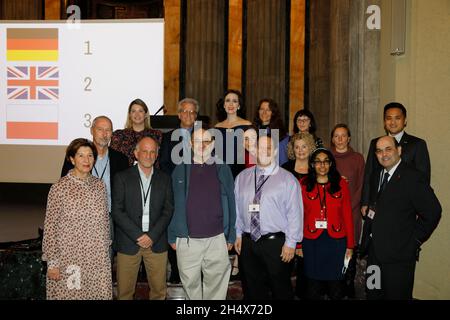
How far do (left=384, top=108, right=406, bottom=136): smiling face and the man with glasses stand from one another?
1.64 meters

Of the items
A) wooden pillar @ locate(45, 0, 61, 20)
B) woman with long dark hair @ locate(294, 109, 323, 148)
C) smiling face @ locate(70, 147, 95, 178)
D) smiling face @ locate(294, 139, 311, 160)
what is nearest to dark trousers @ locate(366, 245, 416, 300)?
smiling face @ locate(294, 139, 311, 160)

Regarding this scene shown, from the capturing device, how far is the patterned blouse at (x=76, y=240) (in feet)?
10.7

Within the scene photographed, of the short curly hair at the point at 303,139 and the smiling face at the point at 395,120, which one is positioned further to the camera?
the short curly hair at the point at 303,139

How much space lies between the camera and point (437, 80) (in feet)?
14.9

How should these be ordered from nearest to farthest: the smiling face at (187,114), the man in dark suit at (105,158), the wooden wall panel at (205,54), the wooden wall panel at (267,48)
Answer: the man in dark suit at (105,158), the smiling face at (187,114), the wooden wall panel at (205,54), the wooden wall panel at (267,48)

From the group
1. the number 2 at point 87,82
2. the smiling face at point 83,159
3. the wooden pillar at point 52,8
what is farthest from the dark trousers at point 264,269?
the wooden pillar at point 52,8

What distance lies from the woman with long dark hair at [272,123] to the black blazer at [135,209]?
1.47 metres

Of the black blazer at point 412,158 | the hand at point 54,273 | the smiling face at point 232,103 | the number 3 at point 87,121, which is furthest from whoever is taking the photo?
the number 3 at point 87,121

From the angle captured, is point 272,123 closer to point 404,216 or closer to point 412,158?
point 412,158

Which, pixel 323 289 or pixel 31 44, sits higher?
pixel 31 44

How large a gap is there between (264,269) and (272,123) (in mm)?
1669

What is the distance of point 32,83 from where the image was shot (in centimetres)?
639

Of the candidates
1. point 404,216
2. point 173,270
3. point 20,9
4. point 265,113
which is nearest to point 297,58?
point 20,9

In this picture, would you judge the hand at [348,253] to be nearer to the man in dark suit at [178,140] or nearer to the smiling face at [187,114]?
the man in dark suit at [178,140]
